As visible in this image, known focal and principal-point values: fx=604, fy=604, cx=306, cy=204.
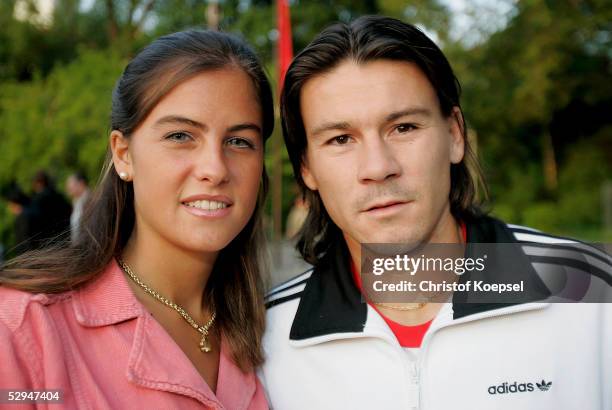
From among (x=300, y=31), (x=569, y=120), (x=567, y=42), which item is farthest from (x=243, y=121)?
(x=569, y=120)

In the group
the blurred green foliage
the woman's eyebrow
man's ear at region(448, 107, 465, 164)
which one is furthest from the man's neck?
the blurred green foliage

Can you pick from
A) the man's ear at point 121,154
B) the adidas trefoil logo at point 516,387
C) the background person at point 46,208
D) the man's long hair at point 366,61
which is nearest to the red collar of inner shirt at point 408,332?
the adidas trefoil logo at point 516,387

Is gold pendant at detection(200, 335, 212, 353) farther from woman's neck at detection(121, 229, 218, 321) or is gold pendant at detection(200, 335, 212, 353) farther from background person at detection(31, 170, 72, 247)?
background person at detection(31, 170, 72, 247)

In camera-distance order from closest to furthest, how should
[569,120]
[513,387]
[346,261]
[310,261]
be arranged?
[513,387] → [346,261] → [310,261] → [569,120]

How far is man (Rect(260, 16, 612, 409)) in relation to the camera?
7.42 ft

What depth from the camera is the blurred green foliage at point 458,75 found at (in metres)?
15.3

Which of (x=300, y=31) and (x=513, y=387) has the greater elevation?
(x=300, y=31)

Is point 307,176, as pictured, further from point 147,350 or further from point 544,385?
point 544,385

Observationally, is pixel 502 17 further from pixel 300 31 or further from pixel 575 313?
pixel 575 313

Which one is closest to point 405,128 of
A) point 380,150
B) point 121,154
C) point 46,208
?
point 380,150

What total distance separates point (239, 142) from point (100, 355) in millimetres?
986

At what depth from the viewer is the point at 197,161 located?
2369mm

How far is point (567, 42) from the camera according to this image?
22.6 metres

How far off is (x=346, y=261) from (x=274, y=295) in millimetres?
Result: 402
